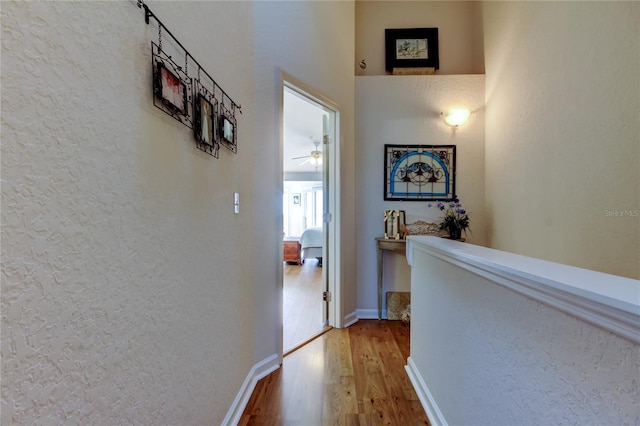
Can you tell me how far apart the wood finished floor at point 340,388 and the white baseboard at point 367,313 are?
1.60 feet

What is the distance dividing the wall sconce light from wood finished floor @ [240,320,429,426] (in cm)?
224

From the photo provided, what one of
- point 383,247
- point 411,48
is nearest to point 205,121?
point 383,247

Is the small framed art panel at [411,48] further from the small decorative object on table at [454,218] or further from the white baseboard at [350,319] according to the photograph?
the white baseboard at [350,319]

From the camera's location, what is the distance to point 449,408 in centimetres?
136

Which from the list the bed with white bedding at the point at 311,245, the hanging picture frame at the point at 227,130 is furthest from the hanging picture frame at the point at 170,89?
the bed with white bedding at the point at 311,245

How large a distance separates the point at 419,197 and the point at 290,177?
20.2 ft

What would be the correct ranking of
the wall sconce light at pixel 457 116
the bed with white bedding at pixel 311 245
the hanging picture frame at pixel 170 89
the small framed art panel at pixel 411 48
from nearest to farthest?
the hanging picture frame at pixel 170 89
the wall sconce light at pixel 457 116
the small framed art panel at pixel 411 48
the bed with white bedding at pixel 311 245

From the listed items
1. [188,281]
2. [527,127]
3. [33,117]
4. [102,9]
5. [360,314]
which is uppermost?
[527,127]

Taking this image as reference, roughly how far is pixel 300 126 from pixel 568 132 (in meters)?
3.61

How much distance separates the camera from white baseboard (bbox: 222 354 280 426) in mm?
1488

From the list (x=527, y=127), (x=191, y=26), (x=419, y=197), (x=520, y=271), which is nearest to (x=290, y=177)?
(x=419, y=197)

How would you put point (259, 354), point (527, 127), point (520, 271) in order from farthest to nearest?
1. point (527, 127)
2. point (259, 354)
3. point (520, 271)

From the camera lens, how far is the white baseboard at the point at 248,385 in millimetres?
1488

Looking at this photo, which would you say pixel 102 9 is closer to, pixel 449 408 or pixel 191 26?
pixel 191 26
